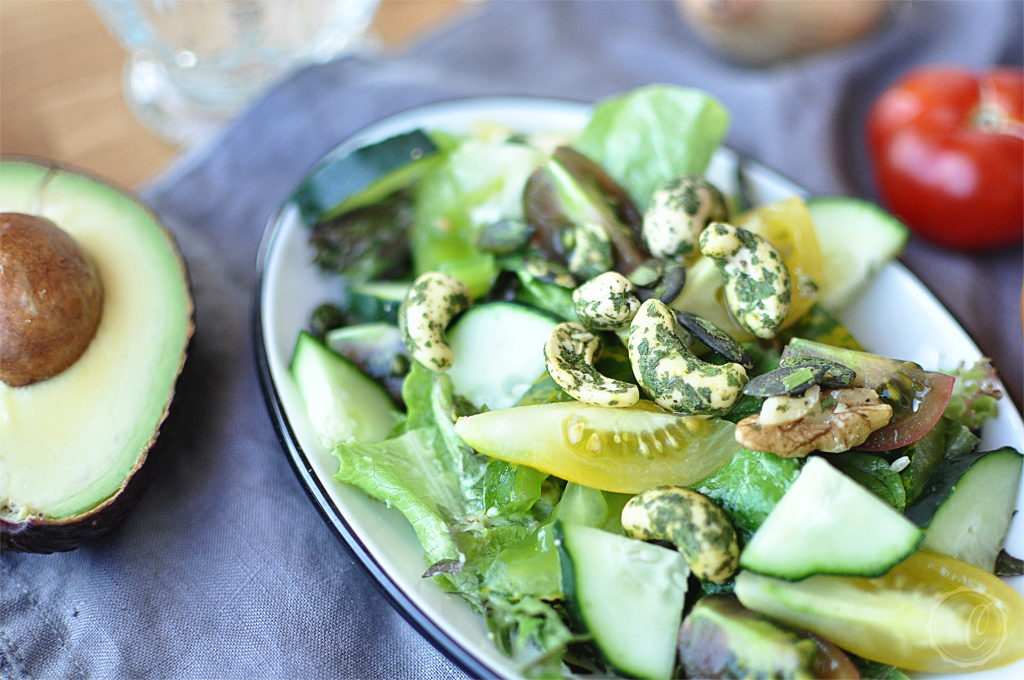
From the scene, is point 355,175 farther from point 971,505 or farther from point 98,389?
point 971,505

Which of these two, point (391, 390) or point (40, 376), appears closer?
point (40, 376)

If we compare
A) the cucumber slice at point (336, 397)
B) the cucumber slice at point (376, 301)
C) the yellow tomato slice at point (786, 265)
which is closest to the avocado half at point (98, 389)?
the cucumber slice at point (336, 397)

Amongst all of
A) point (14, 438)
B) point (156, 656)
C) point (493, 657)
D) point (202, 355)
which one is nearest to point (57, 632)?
point (156, 656)

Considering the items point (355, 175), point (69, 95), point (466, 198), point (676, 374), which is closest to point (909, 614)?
point (676, 374)

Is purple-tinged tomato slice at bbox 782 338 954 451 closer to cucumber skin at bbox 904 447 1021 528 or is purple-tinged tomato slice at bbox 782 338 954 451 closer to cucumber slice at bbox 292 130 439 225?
cucumber skin at bbox 904 447 1021 528

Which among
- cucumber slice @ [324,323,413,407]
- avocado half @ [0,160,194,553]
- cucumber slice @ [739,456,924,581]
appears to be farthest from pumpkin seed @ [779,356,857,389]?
avocado half @ [0,160,194,553]

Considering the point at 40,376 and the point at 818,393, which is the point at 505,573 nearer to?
the point at 818,393
